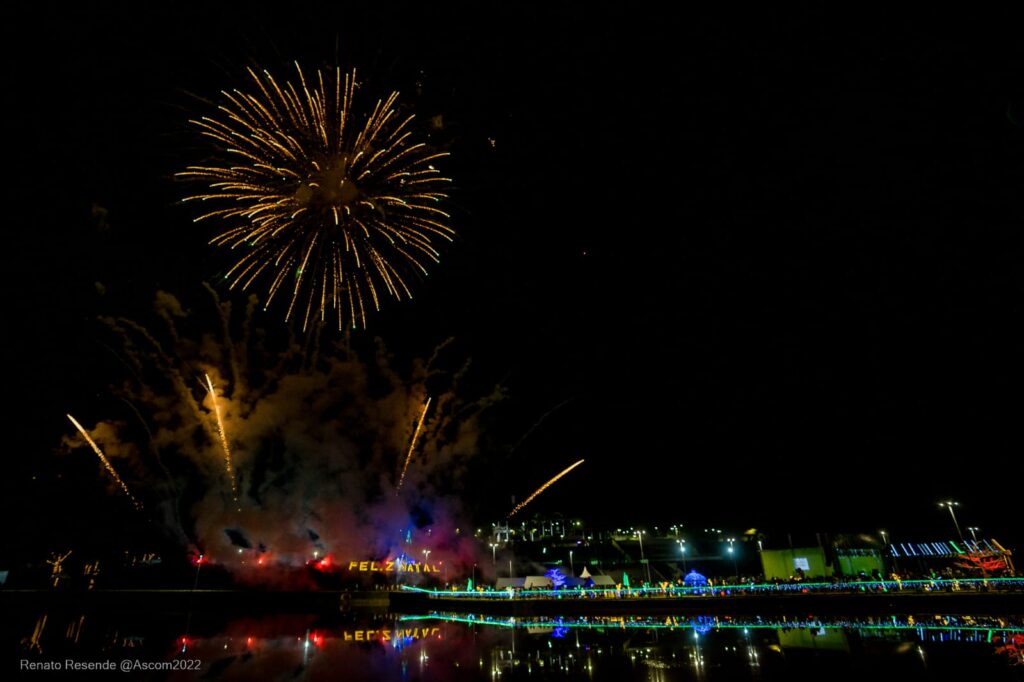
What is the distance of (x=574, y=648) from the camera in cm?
1384

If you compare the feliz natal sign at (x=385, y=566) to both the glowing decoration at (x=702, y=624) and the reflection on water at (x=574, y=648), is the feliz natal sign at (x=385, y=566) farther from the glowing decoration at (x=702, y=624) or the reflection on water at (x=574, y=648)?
the glowing decoration at (x=702, y=624)

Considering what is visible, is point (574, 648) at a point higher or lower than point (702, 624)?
lower

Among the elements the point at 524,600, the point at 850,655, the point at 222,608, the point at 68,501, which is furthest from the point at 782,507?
the point at 68,501

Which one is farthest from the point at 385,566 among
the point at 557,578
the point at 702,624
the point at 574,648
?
the point at 574,648

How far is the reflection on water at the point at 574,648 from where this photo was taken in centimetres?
1048

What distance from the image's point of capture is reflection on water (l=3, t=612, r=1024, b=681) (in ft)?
34.4

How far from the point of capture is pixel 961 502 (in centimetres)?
3503

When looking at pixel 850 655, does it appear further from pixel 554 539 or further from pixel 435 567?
pixel 554 539

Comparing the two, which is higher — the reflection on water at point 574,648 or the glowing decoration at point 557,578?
the glowing decoration at point 557,578

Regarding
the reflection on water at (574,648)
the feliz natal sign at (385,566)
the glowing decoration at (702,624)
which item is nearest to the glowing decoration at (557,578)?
the feliz natal sign at (385,566)

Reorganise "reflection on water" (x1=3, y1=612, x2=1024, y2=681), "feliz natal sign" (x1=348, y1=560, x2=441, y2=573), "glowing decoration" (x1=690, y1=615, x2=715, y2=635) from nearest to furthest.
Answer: "reflection on water" (x1=3, y1=612, x2=1024, y2=681) → "glowing decoration" (x1=690, y1=615, x2=715, y2=635) → "feliz natal sign" (x1=348, y1=560, x2=441, y2=573)

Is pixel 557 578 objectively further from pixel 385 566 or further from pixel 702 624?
pixel 702 624

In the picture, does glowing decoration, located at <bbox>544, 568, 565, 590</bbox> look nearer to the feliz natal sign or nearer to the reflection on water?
the feliz natal sign

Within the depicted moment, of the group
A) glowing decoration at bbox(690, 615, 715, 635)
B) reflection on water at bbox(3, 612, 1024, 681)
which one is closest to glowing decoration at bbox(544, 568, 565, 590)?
glowing decoration at bbox(690, 615, 715, 635)
